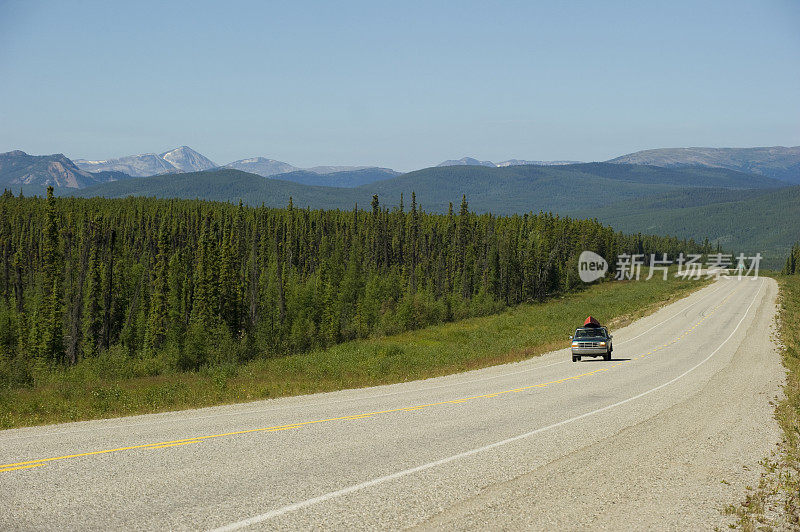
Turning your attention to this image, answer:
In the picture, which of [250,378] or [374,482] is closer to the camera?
[374,482]

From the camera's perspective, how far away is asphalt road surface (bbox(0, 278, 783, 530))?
26.8ft

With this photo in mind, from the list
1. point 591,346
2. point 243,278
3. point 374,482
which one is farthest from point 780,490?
point 243,278

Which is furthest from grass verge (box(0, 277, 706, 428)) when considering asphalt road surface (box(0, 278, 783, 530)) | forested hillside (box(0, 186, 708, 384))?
forested hillside (box(0, 186, 708, 384))

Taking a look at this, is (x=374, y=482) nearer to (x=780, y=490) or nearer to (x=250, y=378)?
(x=780, y=490)

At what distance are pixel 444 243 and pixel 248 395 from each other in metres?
103

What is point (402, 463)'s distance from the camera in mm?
10695

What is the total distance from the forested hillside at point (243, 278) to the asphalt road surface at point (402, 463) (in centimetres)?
2957

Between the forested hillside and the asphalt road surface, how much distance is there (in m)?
29.6

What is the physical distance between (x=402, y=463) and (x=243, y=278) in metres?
→ 87.3

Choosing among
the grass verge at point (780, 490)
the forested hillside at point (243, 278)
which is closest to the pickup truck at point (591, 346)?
the grass verge at point (780, 490)

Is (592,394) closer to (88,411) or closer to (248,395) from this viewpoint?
(248,395)

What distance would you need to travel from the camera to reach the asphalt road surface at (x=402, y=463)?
322 inches

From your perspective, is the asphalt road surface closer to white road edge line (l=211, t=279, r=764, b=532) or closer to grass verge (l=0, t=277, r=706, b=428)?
white road edge line (l=211, t=279, r=764, b=532)

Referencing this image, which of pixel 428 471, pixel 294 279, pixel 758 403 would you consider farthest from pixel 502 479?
pixel 294 279
